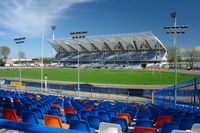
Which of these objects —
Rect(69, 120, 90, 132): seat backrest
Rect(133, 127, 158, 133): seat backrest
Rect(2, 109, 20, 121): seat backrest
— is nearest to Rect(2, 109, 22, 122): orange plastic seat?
Rect(2, 109, 20, 121): seat backrest

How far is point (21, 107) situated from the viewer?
594 cm

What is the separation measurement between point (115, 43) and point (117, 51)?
25.2ft

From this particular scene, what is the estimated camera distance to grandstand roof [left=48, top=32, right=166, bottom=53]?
80.3 m

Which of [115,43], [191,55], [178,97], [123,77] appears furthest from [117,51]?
[178,97]

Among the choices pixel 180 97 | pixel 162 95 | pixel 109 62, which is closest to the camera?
pixel 180 97

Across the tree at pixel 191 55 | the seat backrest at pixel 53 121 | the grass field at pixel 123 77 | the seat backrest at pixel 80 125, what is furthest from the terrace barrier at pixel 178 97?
the tree at pixel 191 55

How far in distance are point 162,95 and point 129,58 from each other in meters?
74.0

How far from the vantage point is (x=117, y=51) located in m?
100

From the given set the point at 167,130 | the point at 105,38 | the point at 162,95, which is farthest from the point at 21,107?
the point at 105,38

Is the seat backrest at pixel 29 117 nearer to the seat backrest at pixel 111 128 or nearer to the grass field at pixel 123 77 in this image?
the seat backrest at pixel 111 128

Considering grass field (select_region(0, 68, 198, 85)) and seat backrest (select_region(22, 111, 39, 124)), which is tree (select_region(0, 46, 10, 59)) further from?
seat backrest (select_region(22, 111, 39, 124))

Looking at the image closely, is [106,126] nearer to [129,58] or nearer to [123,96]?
[123,96]

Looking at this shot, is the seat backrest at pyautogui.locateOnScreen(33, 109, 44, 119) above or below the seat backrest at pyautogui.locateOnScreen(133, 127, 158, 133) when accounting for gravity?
below

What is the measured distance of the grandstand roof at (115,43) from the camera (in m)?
80.3
